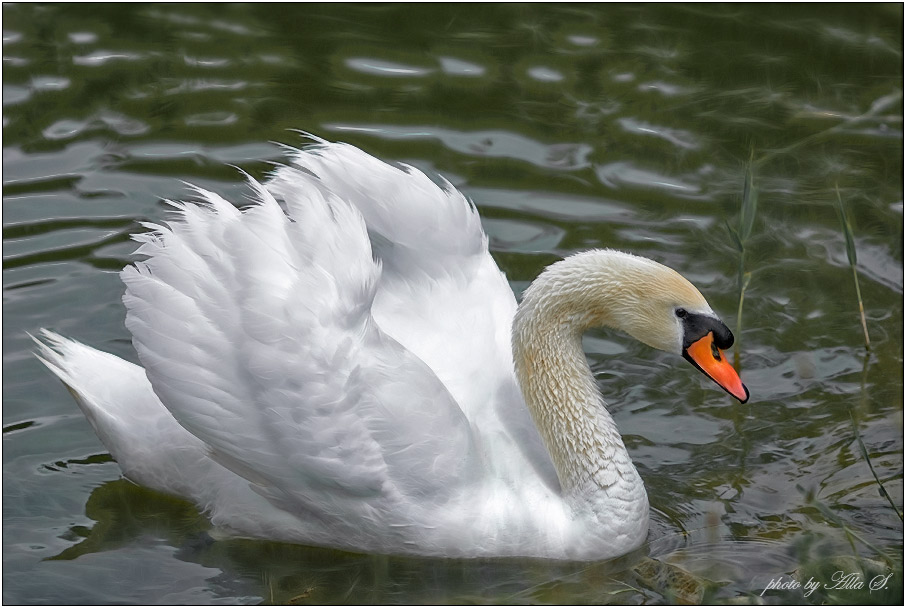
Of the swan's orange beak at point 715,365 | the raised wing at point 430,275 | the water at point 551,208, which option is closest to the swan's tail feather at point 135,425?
the water at point 551,208

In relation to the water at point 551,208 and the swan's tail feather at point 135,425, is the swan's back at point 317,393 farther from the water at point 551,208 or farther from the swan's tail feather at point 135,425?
the water at point 551,208

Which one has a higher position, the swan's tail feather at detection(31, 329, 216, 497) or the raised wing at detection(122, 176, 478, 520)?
the raised wing at detection(122, 176, 478, 520)

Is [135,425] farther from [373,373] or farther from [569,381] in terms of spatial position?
[569,381]

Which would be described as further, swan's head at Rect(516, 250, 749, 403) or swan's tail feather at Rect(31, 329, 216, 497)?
swan's tail feather at Rect(31, 329, 216, 497)

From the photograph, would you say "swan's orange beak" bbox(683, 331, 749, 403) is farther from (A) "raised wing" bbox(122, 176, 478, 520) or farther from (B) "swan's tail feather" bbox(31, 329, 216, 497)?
(B) "swan's tail feather" bbox(31, 329, 216, 497)

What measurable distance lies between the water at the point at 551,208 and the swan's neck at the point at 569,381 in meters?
0.39

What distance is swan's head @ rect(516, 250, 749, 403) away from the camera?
5.62 meters

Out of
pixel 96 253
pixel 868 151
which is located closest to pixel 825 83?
pixel 868 151

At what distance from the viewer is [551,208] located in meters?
8.23

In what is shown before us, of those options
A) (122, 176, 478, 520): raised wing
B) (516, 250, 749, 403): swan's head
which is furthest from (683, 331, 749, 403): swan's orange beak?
(122, 176, 478, 520): raised wing

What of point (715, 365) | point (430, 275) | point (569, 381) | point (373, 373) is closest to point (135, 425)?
point (373, 373)

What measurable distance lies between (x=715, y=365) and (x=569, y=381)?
625 millimetres

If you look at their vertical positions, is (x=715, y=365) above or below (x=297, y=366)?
below

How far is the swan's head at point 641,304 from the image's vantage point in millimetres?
5625
